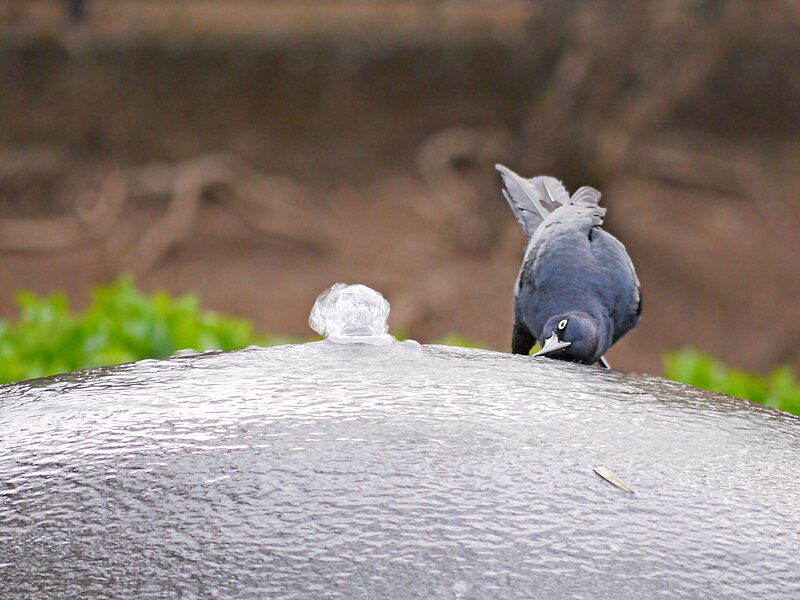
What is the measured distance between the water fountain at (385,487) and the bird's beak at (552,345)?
31.9 inches

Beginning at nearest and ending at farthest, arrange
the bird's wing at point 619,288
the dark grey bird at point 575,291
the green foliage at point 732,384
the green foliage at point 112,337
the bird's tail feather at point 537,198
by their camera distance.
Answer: the dark grey bird at point 575,291 → the bird's wing at point 619,288 → the bird's tail feather at point 537,198 → the green foliage at point 112,337 → the green foliage at point 732,384

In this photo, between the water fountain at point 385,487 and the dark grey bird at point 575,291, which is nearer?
the water fountain at point 385,487

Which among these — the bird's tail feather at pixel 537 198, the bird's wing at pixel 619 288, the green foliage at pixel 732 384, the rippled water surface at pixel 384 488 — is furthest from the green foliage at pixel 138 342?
the rippled water surface at pixel 384 488

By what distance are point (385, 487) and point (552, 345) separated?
1401 millimetres

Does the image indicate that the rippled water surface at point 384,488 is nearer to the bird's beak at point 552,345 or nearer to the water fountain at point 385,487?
the water fountain at point 385,487

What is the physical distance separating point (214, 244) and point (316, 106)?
7.58 feet

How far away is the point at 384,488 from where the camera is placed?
1.57 m

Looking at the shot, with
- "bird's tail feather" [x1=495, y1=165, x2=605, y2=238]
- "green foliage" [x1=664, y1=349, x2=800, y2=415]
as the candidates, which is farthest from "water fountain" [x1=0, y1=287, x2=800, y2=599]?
"green foliage" [x1=664, y1=349, x2=800, y2=415]

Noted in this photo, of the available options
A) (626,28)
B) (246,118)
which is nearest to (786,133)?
(626,28)

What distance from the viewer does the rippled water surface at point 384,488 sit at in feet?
4.66

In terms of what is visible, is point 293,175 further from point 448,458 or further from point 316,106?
point 448,458

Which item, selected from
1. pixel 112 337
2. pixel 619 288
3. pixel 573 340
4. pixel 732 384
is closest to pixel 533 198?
pixel 619 288

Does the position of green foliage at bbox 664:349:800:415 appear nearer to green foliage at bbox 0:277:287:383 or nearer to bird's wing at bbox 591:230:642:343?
bird's wing at bbox 591:230:642:343

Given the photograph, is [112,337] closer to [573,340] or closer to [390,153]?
[573,340]
